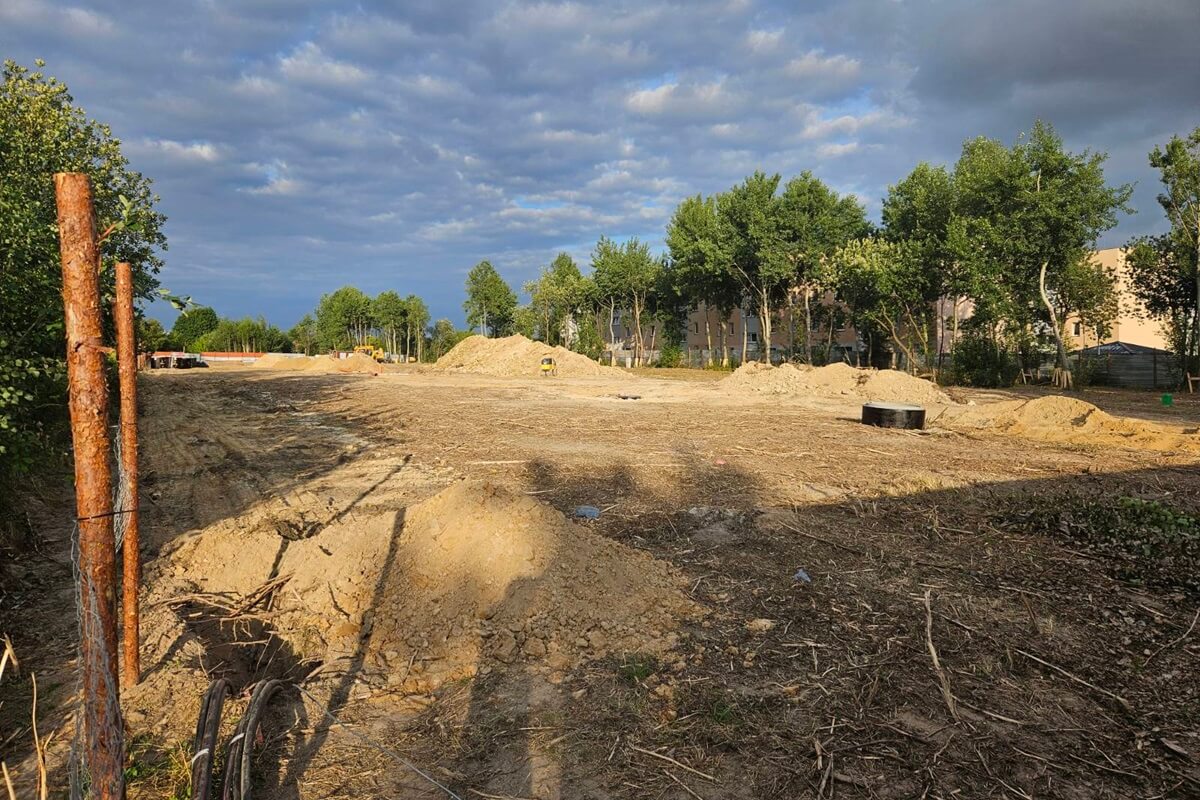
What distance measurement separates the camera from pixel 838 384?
28.9 metres

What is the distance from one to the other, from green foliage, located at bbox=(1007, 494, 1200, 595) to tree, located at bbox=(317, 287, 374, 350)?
93105 millimetres

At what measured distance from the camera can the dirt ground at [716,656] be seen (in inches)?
148

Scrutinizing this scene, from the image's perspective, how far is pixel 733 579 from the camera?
21.2 feet

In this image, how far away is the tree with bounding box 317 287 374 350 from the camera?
308 ft

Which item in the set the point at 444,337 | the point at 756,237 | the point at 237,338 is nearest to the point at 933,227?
the point at 756,237

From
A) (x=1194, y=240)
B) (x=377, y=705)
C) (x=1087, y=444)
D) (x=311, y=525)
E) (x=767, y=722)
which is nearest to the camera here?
(x=767, y=722)

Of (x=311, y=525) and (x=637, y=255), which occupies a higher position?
(x=637, y=255)

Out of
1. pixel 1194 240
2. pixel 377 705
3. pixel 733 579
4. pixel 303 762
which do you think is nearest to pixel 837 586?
pixel 733 579

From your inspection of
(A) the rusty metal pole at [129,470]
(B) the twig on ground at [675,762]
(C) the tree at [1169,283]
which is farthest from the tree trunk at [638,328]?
(B) the twig on ground at [675,762]

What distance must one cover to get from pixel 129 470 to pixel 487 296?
73667 mm

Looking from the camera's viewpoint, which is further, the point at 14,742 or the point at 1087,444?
the point at 1087,444

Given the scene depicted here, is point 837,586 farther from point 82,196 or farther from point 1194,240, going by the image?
point 1194,240

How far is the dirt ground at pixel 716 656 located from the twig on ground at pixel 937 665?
34 mm

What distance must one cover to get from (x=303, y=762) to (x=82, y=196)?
320 cm
